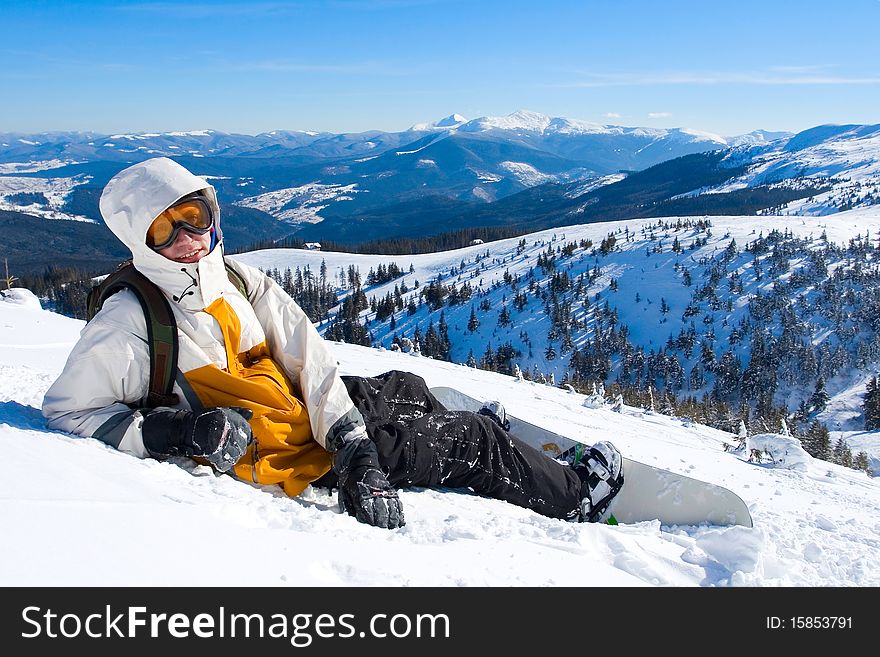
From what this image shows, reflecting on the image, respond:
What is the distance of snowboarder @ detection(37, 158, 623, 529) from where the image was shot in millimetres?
3094

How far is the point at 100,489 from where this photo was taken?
98.2 inches

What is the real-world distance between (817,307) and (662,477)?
98.2m

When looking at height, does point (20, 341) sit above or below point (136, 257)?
below

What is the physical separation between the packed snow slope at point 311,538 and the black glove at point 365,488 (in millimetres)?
112

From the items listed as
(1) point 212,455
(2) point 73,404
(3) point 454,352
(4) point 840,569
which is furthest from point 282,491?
(3) point 454,352

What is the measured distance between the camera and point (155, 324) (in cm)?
317

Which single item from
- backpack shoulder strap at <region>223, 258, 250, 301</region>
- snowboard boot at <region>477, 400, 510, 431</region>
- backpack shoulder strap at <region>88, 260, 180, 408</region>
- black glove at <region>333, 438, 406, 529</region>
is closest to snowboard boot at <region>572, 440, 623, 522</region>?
snowboard boot at <region>477, 400, 510, 431</region>

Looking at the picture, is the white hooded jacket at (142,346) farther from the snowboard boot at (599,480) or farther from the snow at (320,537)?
the snowboard boot at (599,480)

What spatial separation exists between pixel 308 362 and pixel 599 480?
7.47ft

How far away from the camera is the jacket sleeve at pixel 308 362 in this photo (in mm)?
3459
